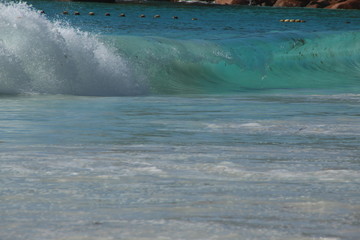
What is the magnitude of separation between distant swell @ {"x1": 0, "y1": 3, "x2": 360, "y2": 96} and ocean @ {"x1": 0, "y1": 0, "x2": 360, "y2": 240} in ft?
0.12

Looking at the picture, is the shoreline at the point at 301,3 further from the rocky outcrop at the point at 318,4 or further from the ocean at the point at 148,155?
the ocean at the point at 148,155

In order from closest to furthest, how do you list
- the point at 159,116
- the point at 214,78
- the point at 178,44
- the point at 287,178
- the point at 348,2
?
1. the point at 287,178
2. the point at 159,116
3. the point at 214,78
4. the point at 178,44
5. the point at 348,2

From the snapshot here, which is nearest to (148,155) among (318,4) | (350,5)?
(350,5)

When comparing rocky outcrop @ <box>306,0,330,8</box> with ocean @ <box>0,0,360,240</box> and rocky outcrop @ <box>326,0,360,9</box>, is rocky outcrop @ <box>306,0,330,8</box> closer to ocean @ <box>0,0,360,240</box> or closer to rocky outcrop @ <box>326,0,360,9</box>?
rocky outcrop @ <box>326,0,360,9</box>

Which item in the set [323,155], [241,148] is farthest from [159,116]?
[323,155]

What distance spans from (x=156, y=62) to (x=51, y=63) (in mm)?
4054

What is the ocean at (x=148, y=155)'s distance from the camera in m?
3.65

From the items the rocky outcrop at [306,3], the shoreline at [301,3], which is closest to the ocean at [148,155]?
the shoreline at [301,3]

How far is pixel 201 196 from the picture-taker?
13.7 feet

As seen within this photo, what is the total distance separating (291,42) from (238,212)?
18280 mm

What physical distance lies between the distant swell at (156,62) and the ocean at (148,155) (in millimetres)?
36

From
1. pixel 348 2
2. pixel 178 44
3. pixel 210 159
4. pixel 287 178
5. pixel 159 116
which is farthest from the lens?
pixel 348 2

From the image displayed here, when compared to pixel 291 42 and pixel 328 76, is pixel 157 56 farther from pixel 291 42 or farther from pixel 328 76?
pixel 291 42

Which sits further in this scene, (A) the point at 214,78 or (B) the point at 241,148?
(A) the point at 214,78
